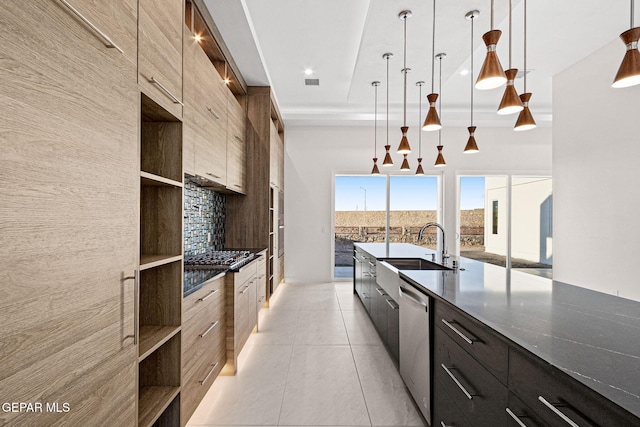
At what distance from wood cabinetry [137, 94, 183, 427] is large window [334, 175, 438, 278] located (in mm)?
4720

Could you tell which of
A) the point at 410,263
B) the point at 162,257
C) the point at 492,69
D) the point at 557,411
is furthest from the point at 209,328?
the point at 492,69

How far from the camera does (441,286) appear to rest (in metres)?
1.87

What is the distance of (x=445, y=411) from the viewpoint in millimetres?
1619

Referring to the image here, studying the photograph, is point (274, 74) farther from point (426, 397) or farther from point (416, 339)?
point (426, 397)

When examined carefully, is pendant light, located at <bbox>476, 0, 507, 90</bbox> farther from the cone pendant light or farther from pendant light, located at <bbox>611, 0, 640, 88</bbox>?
pendant light, located at <bbox>611, 0, 640, 88</bbox>

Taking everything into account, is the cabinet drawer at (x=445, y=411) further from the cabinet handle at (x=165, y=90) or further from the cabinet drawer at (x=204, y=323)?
the cabinet handle at (x=165, y=90)

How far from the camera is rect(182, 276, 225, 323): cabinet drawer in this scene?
5.75 feet

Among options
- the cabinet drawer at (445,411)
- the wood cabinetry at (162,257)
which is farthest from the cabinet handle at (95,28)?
the cabinet drawer at (445,411)

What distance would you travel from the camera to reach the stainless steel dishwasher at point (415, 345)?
186 centimetres

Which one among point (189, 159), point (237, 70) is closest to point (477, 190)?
point (237, 70)

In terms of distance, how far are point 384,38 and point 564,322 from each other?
9.65ft

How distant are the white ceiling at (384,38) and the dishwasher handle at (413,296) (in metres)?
2.33

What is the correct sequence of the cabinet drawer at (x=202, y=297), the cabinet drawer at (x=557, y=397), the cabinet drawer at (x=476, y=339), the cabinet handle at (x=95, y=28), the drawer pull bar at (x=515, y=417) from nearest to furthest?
the cabinet drawer at (x=557, y=397) → the cabinet handle at (x=95, y=28) → the drawer pull bar at (x=515, y=417) → the cabinet drawer at (x=476, y=339) → the cabinet drawer at (x=202, y=297)

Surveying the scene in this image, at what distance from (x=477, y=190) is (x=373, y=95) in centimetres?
320
